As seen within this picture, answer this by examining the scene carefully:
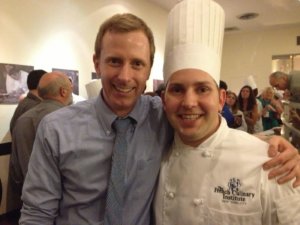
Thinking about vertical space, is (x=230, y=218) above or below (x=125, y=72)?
below

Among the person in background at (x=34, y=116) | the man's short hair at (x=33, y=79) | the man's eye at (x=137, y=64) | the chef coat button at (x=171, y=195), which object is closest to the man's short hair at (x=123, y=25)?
the man's eye at (x=137, y=64)

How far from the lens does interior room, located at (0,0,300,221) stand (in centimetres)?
318

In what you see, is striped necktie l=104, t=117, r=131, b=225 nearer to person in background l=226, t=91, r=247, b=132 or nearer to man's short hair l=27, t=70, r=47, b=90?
man's short hair l=27, t=70, r=47, b=90

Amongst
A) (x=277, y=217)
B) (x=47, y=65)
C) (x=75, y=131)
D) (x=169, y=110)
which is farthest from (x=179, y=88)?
(x=47, y=65)

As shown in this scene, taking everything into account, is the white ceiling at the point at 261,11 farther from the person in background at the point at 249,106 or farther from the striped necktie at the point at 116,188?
the striped necktie at the point at 116,188

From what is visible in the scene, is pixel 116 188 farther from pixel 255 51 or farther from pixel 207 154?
pixel 255 51

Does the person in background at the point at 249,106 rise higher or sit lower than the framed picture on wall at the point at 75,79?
lower

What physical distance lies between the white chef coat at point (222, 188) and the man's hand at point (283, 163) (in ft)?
0.07

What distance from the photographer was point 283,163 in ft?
3.26

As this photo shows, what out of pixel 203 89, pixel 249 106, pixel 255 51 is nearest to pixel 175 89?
pixel 203 89

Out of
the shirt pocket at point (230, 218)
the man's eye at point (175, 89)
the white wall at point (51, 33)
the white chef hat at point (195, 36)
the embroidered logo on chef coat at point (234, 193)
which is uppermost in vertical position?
the white wall at point (51, 33)

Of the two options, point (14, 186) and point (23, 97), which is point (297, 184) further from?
point (23, 97)

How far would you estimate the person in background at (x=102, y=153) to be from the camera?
104 centimetres

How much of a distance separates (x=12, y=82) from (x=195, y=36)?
8.27 feet
